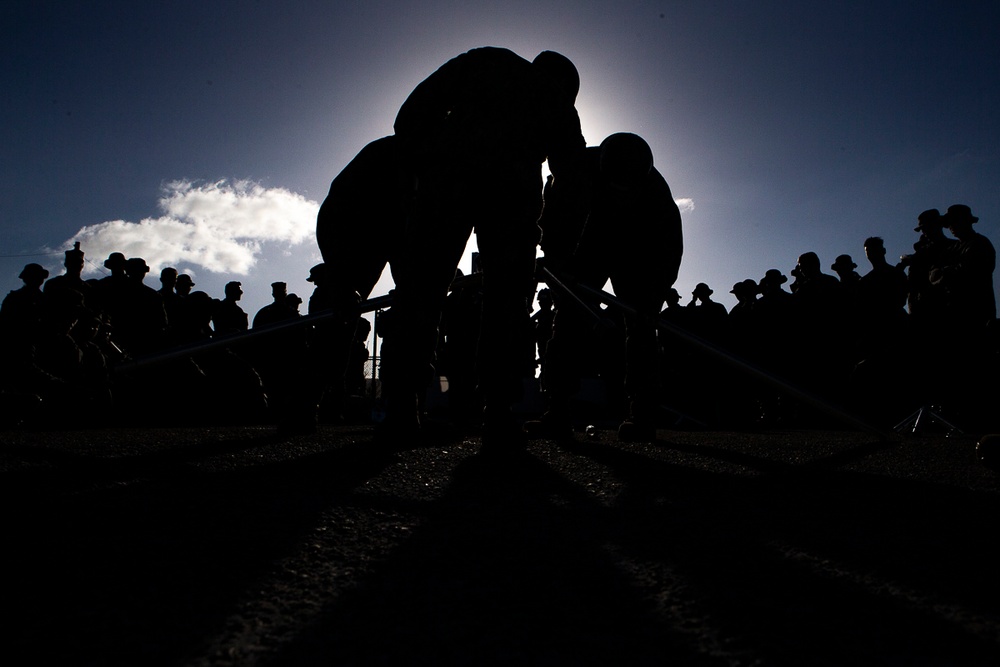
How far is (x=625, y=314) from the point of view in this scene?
3482 millimetres

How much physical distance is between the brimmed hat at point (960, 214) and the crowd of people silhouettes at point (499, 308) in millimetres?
17

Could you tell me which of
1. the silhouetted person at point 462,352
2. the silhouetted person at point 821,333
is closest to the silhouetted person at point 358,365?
the silhouetted person at point 462,352

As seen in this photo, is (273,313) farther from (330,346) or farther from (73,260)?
(330,346)

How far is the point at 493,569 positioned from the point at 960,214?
5.74m

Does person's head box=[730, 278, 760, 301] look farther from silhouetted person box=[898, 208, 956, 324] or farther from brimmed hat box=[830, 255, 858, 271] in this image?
silhouetted person box=[898, 208, 956, 324]

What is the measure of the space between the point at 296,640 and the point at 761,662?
46 cm

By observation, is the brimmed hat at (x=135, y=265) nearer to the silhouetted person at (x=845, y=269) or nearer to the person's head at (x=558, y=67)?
the person's head at (x=558, y=67)

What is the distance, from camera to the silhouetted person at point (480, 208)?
2359mm

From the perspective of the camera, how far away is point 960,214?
5.02 meters

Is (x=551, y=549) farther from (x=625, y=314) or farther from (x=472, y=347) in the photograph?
(x=472, y=347)

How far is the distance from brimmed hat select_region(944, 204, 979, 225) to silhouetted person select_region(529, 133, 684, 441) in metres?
2.92

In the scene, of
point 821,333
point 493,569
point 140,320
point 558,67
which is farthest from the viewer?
point 821,333

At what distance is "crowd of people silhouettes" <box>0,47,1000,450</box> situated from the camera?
8.00ft

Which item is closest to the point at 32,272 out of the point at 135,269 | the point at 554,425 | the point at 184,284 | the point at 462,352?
the point at 135,269
